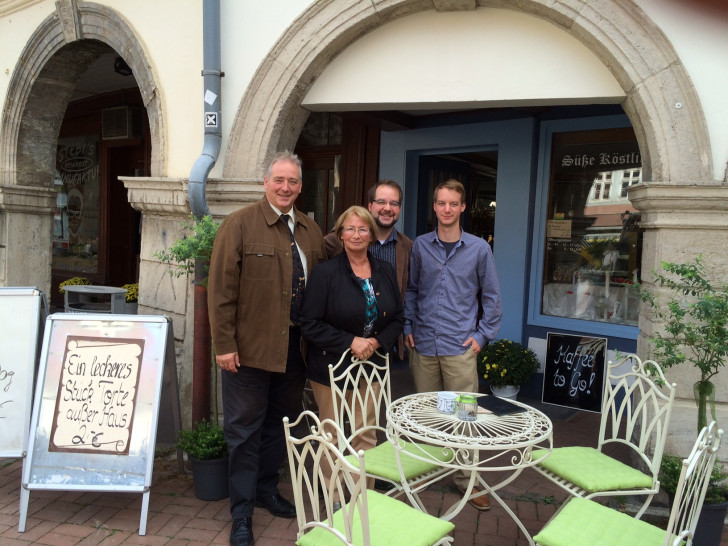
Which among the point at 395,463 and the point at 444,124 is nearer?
the point at 395,463

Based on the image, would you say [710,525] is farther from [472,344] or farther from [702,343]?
[472,344]

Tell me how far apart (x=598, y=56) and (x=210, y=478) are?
3355mm

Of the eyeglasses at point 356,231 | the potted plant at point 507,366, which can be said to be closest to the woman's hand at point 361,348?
the eyeglasses at point 356,231

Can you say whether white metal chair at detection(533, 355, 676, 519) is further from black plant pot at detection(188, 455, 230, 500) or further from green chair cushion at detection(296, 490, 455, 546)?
black plant pot at detection(188, 455, 230, 500)

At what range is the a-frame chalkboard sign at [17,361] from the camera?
3588 millimetres

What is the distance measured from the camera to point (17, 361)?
368cm

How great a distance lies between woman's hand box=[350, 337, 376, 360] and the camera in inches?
122

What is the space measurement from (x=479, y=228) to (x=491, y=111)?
1455mm

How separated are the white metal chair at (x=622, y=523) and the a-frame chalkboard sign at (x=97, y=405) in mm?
2121

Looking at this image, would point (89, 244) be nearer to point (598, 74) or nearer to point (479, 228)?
point (479, 228)

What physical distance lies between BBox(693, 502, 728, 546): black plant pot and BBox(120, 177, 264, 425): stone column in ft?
10.1

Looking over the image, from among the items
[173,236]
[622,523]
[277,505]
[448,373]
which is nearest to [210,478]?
[277,505]

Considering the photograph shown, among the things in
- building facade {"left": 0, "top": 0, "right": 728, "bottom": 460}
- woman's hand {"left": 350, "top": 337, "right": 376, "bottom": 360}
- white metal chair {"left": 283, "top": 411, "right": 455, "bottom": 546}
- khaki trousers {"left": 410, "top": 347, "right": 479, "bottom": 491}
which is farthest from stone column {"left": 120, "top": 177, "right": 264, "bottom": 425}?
white metal chair {"left": 283, "top": 411, "right": 455, "bottom": 546}

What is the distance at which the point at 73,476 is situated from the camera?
10.7ft
